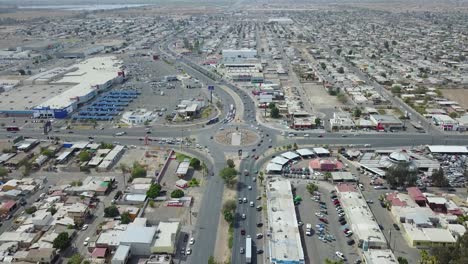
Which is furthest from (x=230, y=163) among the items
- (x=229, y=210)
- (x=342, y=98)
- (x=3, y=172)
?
(x=342, y=98)

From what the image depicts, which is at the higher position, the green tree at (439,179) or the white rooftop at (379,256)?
the green tree at (439,179)

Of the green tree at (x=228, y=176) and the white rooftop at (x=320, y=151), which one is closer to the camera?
the green tree at (x=228, y=176)

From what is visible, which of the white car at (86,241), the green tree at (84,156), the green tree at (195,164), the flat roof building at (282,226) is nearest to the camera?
the flat roof building at (282,226)

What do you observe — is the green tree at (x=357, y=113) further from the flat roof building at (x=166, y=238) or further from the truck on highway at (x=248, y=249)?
the flat roof building at (x=166, y=238)

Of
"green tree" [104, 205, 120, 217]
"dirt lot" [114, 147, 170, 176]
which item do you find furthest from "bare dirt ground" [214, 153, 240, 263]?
"dirt lot" [114, 147, 170, 176]

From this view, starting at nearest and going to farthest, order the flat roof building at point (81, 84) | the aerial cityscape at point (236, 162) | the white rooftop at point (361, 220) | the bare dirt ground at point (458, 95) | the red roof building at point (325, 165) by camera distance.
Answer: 1. the white rooftop at point (361, 220)
2. the aerial cityscape at point (236, 162)
3. the red roof building at point (325, 165)
4. the flat roof building at point (81, 84)
5. the bare dirt ground at point (458, 95)

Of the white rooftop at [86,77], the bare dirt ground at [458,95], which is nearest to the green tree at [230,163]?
the white rooftop at [86,77]

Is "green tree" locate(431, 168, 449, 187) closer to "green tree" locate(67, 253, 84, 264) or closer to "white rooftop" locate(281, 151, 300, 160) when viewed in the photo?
"white rooftop" locate(281, 151, 300, 160)
